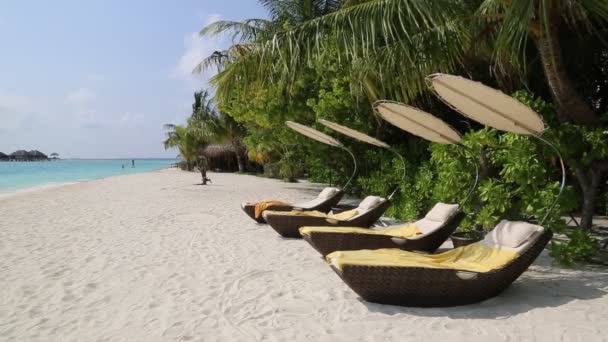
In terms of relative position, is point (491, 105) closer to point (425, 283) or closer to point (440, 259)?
point (440, 259)

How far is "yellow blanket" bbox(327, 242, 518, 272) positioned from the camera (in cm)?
355

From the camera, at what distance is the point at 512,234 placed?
12.8 ft

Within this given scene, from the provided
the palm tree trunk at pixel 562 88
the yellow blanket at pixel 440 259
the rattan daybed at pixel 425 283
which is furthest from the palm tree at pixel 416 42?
the rattan daybed at pixel 425 283

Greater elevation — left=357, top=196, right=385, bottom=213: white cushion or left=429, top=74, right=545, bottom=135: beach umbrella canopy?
left=429, top=74, right=545, bottom=135: beach umbrella canopy

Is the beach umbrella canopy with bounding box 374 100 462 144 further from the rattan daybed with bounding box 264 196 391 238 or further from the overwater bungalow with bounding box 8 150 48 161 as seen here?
the overwater bungalow with bounding box 8 150 48 161

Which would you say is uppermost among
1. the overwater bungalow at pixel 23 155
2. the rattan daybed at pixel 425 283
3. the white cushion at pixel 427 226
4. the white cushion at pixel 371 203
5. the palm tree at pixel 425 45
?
the overwater bungalow at pixel 23 155

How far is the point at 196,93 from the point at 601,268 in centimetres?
3863

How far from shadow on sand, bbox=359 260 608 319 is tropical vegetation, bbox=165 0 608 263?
27 cm

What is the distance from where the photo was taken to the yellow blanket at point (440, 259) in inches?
140

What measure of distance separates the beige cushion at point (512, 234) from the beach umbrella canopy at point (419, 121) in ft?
4.76

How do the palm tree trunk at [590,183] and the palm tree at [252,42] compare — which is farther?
the palm tree at [252,42]

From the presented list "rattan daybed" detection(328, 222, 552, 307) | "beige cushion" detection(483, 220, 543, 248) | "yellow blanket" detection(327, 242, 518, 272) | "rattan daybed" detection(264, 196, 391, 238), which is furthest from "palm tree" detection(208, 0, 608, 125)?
"rattan daybed" detection(328, 222, 552, 307)

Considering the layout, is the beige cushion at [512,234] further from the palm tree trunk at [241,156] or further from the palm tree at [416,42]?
the palm tree trunk at [241,156]

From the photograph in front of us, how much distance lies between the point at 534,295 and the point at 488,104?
1715 mm
